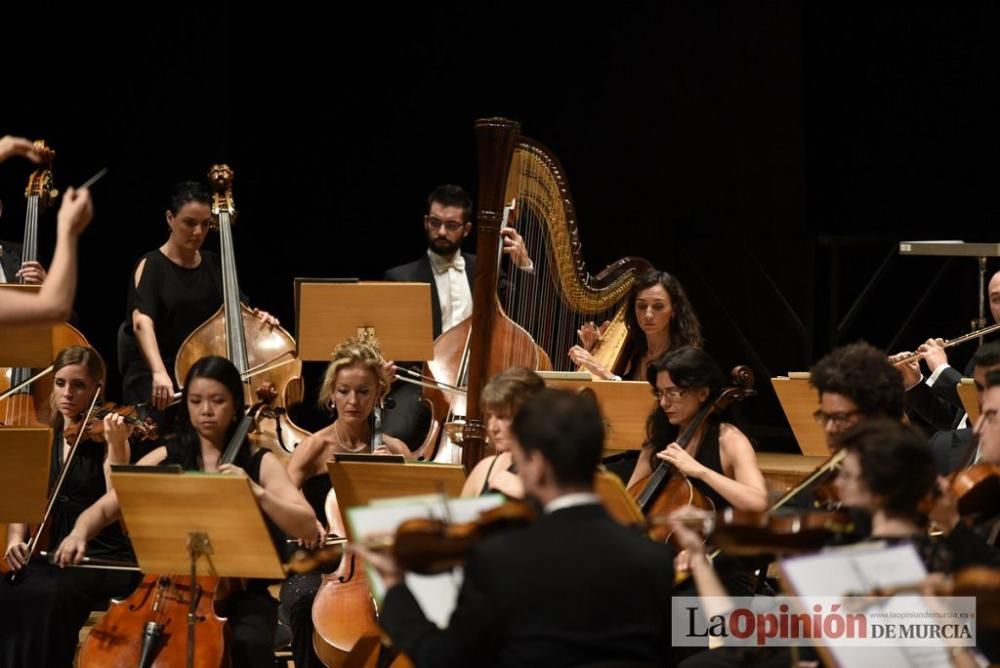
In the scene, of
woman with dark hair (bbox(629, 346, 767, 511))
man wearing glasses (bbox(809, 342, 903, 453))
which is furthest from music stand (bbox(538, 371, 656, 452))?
man wearing glasses (bbox(809, 342, 903, 453))

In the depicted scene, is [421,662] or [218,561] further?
[218,561]

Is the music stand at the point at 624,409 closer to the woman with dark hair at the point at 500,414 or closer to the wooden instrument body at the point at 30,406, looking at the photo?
the woman with dark hair at the point at 500,414

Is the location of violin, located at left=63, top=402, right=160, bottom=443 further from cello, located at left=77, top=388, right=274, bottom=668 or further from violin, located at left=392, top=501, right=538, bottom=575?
violin, located at left=392, top=501, right=538, bottom=575

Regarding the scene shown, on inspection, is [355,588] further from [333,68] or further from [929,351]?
[333,68]

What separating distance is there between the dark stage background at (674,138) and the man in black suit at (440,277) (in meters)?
1.70

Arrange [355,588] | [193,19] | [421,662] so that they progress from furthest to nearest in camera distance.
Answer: [193,19], [355,588], [421,662]

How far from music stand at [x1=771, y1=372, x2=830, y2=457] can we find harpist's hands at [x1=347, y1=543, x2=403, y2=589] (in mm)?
2389

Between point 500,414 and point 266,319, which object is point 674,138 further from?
point 500,414

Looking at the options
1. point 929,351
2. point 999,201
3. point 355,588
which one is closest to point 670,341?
point 929,351

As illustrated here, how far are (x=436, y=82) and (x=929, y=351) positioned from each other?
3.59 meters

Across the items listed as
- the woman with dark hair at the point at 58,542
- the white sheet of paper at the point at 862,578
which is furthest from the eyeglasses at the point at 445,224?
the white sheet of paper at the point at 862,578

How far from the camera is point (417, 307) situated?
4.81m

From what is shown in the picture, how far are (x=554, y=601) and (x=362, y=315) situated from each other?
8.38ft

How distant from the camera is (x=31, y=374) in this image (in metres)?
4.75
